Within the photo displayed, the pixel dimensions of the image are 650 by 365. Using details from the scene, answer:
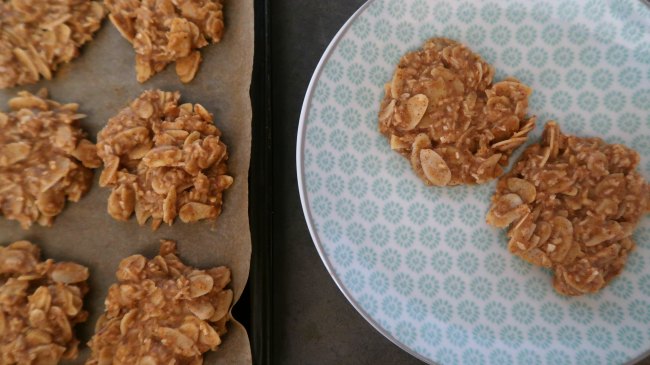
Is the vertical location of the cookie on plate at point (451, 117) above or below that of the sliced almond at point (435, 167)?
above

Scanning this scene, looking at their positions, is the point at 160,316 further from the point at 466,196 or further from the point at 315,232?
the point at 466,196

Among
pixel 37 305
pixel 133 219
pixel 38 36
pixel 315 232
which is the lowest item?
pixel 37 305

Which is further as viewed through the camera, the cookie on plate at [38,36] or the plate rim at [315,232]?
the cookie on plate at [38,36]

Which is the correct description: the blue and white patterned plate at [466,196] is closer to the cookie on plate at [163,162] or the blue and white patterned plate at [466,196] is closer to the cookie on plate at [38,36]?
the cookie on plate at [163,162]

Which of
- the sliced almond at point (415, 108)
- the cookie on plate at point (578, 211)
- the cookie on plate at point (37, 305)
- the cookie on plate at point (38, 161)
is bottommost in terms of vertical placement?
the cookie on plate at point (37, 305)

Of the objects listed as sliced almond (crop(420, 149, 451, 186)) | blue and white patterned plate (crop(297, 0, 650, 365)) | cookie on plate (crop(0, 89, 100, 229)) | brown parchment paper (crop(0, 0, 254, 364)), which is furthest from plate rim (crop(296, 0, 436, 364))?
cookie on plate (crop(0, 89, 100, 229))

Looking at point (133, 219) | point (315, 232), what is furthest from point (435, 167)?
point (133, 219)

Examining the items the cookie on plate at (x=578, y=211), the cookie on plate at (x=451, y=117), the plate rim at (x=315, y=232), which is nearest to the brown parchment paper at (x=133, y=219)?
the plate rim at (x=315, y=232)
